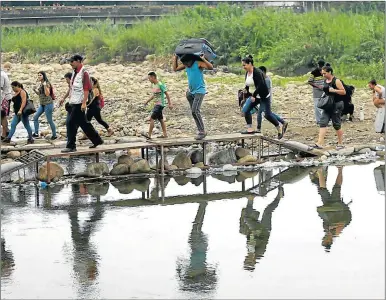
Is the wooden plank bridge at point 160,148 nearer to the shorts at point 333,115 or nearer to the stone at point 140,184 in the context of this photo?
the stone at point 140,184

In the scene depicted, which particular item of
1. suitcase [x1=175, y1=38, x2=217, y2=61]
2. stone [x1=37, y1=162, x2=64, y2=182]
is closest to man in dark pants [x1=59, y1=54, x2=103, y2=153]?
stone [x1=37, y1=162, x2=64, y2=182]

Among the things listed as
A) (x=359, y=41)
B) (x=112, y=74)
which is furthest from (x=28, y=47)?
(x=359, y=41)

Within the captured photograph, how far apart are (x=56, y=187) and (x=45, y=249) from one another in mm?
4034

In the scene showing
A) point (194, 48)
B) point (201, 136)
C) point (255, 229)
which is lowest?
point (255, 229)

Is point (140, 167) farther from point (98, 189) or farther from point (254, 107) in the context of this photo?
point (254, 107)

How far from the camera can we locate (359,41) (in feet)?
113

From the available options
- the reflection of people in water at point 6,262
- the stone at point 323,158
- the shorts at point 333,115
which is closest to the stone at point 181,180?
the stone at point 323,158

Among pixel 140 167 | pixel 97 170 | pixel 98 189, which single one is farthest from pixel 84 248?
pixel 140 167

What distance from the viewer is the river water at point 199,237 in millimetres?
11539

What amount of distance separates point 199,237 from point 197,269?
157cm

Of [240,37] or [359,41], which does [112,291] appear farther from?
[240,37]

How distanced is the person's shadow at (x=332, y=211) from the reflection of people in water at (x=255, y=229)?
0.70 m

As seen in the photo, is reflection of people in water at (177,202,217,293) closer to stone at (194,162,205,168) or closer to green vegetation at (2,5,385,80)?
stone at (194,162,205,168)

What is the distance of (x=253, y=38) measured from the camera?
39.4 m
